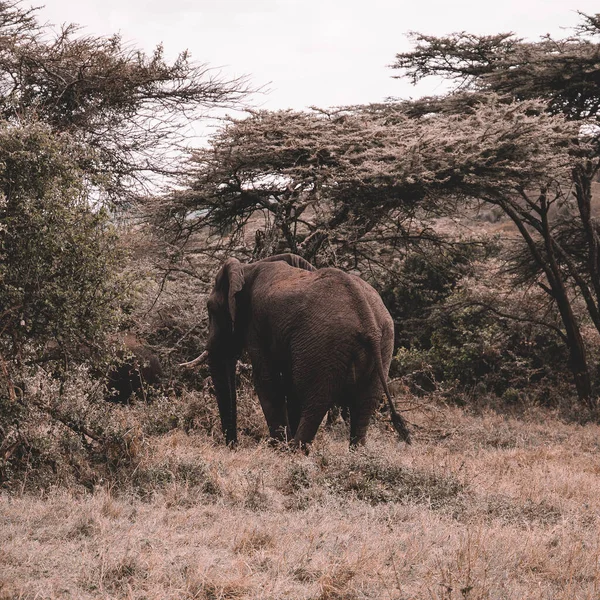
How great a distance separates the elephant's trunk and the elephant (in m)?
0.73

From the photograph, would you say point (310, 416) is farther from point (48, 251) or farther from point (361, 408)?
point (48, 251)

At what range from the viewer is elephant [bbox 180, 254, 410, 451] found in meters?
8.13

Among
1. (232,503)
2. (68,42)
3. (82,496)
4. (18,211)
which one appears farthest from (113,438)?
(68,42)

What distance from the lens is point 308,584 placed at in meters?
4.44

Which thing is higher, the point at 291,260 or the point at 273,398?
the point at 291,260

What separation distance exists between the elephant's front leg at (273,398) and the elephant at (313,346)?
1 cm

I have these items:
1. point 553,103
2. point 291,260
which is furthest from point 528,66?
point 291,260

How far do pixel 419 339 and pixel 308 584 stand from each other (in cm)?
1540

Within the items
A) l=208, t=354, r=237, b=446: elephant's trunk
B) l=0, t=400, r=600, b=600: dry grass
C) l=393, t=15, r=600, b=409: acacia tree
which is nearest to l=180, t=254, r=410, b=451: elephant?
l=0, t=400, r=600, b=600: dry grass

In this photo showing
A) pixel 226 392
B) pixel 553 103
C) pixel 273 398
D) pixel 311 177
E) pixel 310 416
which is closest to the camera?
pixel 310 416

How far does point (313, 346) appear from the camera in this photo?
8.20 meters

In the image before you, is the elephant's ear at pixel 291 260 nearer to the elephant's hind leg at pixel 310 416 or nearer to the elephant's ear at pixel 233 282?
the elephant's ear at pixel 233 282

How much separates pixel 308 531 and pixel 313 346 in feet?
10.0

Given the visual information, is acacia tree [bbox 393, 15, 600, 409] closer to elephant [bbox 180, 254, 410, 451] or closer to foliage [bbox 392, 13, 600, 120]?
foliage [bbox 392, 13, 600, 120]
